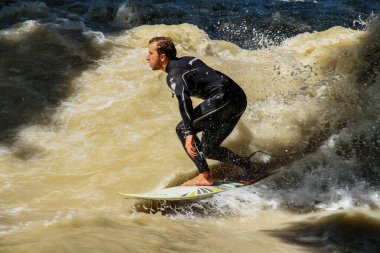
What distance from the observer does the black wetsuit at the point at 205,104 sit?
451 cm

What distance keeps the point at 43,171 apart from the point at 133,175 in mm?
1005

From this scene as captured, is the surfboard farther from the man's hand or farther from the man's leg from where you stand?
the man's hand

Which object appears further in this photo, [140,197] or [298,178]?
[298,178]

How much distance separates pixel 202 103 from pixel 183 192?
0.89 m

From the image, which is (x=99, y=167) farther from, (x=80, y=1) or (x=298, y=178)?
(x=80, y=1)

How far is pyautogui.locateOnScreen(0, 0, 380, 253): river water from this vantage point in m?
3.72

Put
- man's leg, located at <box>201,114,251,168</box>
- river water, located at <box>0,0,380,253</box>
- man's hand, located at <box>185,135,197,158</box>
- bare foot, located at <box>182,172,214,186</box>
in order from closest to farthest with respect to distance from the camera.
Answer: river water, located at <box>0,0,380,253</box>
man's hand, located at <box>185,135,197,158</box>
bare foot, located at <box>182,172,214,186</box>
man's leg, located at <box>201,114,251,168</box>

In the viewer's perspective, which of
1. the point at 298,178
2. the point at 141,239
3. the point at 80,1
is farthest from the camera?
the point at 80,1

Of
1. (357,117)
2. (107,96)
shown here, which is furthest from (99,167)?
(357,117)

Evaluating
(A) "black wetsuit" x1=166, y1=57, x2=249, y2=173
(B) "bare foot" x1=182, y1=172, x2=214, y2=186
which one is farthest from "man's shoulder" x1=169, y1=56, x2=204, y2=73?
(B) "bare foot" x1=182, y1=172, x2=214, y2=186

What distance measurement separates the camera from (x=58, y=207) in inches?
178

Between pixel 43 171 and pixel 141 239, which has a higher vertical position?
pixel 43 171

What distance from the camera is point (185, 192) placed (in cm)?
461

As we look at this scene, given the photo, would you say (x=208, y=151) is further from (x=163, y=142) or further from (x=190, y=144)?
(x=163, y=142)
